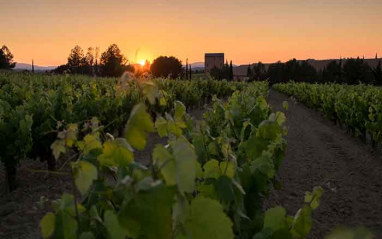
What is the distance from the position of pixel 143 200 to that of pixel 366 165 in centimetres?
938

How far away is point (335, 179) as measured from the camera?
8.03 metres

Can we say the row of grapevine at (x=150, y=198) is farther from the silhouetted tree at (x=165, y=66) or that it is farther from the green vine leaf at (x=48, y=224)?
the silhouetted tree at (x=165, y=66)

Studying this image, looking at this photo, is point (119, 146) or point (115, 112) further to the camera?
point (115, 112)

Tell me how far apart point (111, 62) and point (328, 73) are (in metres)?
37.6

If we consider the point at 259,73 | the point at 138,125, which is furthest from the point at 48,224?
the point at 259,73

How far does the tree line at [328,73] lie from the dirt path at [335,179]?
3193 cm

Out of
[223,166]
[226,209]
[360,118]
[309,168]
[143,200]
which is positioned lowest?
[309,168]

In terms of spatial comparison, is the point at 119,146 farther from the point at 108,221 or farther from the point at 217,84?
the point at 217,84

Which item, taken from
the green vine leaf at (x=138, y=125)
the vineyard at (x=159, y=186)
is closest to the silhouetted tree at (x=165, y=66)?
the vineyard at (x=159, y=186)

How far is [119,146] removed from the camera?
130cm

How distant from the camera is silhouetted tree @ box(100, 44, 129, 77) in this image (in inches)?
2519

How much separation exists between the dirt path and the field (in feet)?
0.09

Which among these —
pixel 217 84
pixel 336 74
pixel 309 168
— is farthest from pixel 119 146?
pixel 336 74

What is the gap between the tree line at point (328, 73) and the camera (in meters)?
52.1
